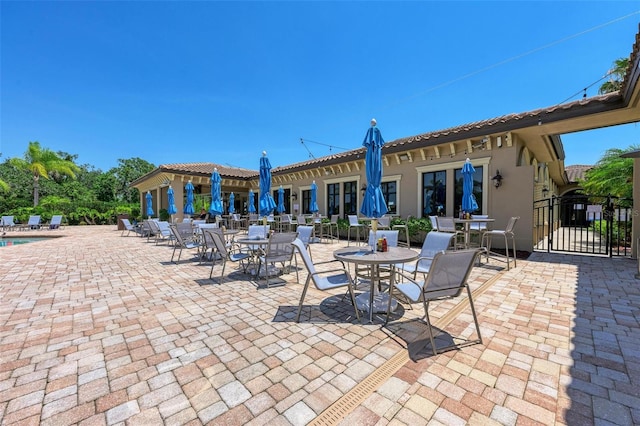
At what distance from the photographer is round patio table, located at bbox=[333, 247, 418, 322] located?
2.88 m

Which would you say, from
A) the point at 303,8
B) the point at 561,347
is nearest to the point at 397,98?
the point at 303,8

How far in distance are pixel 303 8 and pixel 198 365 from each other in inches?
409

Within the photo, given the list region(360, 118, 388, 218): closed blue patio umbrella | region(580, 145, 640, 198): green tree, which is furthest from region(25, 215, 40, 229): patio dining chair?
region(580, 145, 640, 198): green tree

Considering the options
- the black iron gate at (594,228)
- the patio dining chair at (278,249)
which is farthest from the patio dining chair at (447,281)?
the black iron gate at (594,228)

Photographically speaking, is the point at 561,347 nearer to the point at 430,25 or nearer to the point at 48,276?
the point at 48,276

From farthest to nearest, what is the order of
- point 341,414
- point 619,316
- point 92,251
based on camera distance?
point 92,251 < point 619,316 < point 341,414

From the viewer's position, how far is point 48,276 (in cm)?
502

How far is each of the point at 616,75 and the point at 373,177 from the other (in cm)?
1240

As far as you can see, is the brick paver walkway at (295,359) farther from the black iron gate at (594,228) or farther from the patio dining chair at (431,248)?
the black iron gate at (594,228)

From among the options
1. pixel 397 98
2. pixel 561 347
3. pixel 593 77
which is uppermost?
pixel 397 98

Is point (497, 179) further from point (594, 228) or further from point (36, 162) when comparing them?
point (36, 162)

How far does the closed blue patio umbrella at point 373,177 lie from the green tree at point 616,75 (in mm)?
11220

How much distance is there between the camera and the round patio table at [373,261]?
288cm

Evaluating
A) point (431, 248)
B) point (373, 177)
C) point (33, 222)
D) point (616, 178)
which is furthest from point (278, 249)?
point (33, 222)
